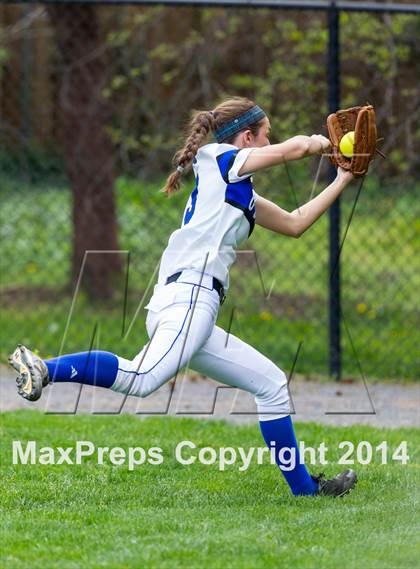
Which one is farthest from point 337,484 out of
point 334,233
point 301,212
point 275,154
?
point 334,233

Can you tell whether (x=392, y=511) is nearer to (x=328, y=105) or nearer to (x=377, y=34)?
(x=328, y=105)

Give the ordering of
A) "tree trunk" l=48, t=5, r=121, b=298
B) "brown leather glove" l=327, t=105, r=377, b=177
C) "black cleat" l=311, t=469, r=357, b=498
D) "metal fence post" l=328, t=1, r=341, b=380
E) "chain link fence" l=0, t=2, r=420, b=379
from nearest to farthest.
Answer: "brown leather glove" l=327, t=105, r=377, b=177 → "black cleat" l=311, t=469, r=357, b=498 → "metal fence post" l=328, t=1, r=341, b=380 → "chain link fence" l=0, t=2, r=420, b=379 → "tree trunk" l=48, t=5, r=121, b=298

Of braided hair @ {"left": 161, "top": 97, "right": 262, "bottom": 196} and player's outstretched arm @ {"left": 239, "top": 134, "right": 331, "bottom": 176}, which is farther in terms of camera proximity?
braided hair @ {"left": 161, "top": 97, "right": 262, "bottom": 196}

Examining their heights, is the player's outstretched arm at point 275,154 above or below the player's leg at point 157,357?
above

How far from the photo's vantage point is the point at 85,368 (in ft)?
14.9

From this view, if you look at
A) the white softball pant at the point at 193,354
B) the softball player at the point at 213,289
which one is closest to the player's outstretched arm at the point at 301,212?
the softball player at the point at 213,289

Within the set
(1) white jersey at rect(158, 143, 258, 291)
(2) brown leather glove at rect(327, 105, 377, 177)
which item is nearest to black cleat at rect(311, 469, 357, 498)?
(1) white jersey at rect(158, 143, 258, 291)

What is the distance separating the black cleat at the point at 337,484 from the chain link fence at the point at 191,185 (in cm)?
323

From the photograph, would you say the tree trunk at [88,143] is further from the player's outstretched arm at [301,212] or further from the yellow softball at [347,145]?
the yellow softball at [347,145]

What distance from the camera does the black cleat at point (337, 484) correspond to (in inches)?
190

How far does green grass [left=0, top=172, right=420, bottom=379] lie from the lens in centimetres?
852

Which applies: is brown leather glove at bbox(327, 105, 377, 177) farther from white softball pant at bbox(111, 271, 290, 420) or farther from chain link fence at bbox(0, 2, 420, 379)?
chain link fence at bbox(0, 2, 420, 379)

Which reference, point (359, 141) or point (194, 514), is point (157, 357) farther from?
point (359, 141)

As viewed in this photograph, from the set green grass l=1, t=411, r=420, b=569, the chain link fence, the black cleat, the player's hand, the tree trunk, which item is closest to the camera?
green grass l=1, t=411, r=420, b=569
